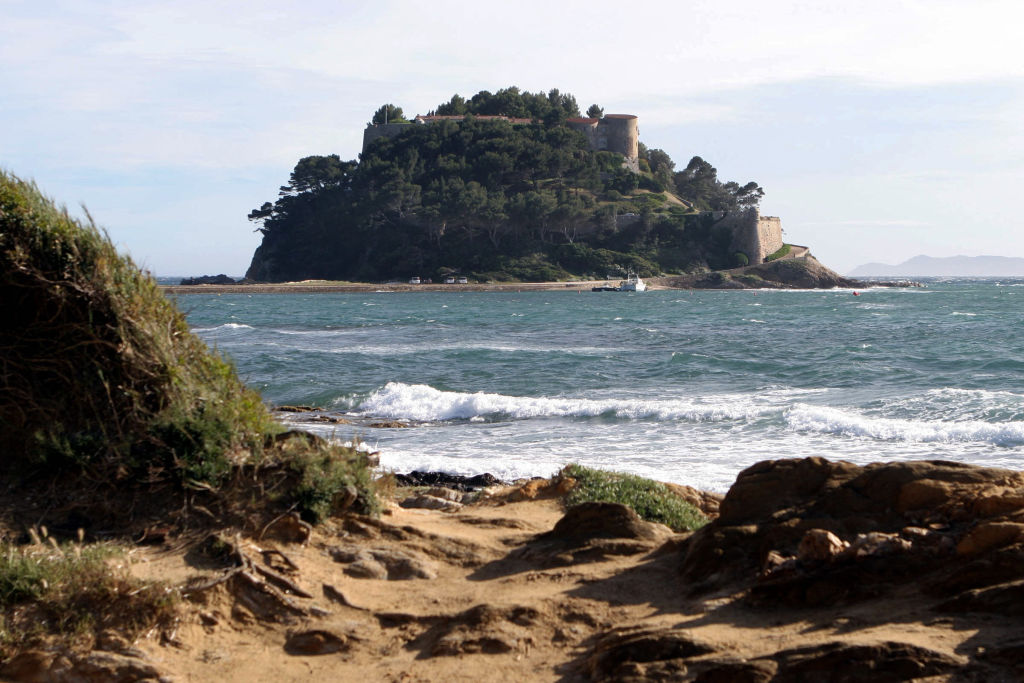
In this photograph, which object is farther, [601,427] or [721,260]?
[721,260]

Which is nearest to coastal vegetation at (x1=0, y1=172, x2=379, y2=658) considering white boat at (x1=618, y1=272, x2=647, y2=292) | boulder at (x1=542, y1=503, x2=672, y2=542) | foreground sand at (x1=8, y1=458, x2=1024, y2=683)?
foreground sand at (x1=8, y1=458, x2=1024, y2=683)

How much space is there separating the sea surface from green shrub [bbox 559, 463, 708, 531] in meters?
2.33

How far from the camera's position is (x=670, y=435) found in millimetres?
14602

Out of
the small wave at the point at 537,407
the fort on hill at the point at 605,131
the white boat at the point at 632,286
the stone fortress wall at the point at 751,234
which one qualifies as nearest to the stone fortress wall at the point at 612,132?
the fort on hill at the point at 605,131

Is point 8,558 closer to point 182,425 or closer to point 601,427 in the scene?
point 182,425

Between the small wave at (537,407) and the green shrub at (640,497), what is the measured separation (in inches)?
322

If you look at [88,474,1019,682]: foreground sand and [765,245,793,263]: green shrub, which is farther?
[765,245,793,263]: green shrub

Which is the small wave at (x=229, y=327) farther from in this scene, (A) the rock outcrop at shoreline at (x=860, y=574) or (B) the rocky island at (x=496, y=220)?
(B) the rocky island at (x=496, y=220)

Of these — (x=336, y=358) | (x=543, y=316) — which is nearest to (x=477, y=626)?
(x=336, y=358)

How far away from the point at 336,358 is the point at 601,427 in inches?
520

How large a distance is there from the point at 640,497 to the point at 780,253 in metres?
107

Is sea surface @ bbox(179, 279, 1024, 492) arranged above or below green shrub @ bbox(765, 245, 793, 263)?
below

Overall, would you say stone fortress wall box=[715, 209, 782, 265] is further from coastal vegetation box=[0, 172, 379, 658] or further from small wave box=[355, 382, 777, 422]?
coastal vegetation box=[0, 172, 379, 658]

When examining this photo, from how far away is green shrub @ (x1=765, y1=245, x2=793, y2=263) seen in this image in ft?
351
